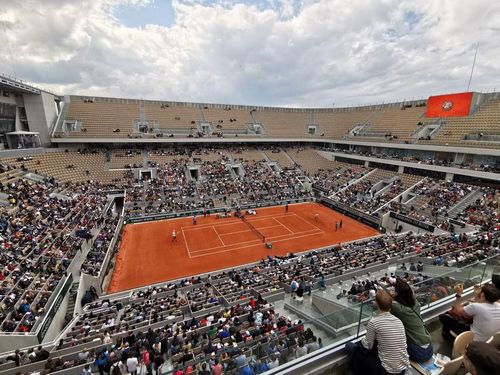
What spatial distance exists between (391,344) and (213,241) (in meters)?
24.6

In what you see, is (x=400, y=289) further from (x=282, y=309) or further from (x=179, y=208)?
(x=179, y=208)

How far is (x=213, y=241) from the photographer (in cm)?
2728

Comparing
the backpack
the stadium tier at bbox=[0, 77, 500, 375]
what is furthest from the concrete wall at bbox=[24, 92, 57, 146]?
the backpack

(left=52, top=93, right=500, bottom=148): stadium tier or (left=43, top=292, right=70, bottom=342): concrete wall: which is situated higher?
(left=52, top=93, right=500, bottom=148): stadium tier

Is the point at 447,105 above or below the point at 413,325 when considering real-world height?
above

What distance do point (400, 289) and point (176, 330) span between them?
1113cm

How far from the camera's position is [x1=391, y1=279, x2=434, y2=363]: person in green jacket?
3.93m

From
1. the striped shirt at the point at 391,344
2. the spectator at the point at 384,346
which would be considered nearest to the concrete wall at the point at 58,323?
the spectator at the point at 384,346

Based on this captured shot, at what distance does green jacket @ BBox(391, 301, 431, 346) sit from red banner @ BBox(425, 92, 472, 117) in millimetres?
45706

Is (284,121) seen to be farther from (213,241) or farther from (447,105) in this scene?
(213,241)

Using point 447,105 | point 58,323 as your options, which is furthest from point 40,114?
point 447,105

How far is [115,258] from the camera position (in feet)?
76.8

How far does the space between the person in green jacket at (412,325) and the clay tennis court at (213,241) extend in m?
19.1

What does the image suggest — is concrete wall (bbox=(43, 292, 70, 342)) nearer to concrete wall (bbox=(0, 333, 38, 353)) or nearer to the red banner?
concrete wall (bbox=(0, 333, 38, 353))
